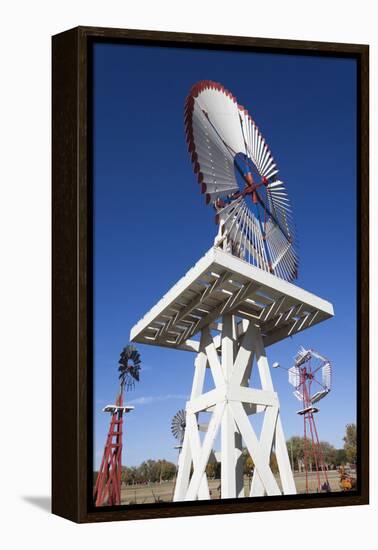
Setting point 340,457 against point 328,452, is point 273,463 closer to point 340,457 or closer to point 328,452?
point 328,452

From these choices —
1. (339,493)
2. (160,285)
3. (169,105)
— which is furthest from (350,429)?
(169,105)

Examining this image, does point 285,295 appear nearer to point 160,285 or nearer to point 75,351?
point 160,285

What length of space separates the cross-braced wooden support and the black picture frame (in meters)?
0.25

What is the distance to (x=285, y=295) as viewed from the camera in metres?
14.9

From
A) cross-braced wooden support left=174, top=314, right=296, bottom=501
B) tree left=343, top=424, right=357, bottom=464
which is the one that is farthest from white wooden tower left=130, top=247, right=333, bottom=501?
tree left=343, top=424, right=357, bottom=464

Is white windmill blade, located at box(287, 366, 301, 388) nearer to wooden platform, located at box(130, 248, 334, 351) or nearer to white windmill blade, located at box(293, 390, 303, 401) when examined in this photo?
white windmill blade, located at box(293, 390, 303, 401)

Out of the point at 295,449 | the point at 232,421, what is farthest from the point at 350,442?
the point at 232,421

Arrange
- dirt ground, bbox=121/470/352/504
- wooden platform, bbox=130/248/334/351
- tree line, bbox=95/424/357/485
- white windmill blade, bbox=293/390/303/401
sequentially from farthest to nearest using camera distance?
1. white windmill blade, bbox=293/390/303/401
2. wooden platform, bbox=130/248/334/351
3. tree line, bbox=95/424/357/485
4. dirt ground, bbox=121/470/352/504

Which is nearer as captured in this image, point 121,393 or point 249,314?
point 121,393

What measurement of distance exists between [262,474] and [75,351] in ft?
7.44

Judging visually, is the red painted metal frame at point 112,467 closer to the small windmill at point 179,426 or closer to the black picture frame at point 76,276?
the black picture frame at point 76,276

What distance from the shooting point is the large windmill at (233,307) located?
1437 cm

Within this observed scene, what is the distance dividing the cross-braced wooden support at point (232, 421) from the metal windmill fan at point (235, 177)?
748mm

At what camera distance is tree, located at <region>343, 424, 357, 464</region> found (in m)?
15.0
